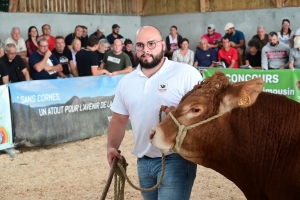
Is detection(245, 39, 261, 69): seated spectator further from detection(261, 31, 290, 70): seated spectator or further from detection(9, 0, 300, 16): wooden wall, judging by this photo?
detection(9, 0, 300, 16): wooden wall

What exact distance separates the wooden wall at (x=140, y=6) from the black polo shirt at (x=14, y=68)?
6.25 metres

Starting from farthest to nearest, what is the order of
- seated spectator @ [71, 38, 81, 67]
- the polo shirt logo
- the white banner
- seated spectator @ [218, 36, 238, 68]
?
1. seated spectator @ [218, 36, 238, 68]
2. seated spectator @ [71, 38, 81, 67]
3. the white banner
4. the polo shirt logo

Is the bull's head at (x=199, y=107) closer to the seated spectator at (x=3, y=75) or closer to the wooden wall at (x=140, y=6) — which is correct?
the seated spectator at (x=3, y=75)

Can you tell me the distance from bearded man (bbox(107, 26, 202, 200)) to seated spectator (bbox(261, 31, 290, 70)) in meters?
8.60

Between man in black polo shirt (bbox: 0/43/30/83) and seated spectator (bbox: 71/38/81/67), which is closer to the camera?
man in black polo shirt (bbox: 0/43/30/83)

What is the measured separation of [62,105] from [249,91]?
6.85 meters

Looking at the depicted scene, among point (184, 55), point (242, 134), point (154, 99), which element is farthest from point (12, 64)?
point (242, 134)

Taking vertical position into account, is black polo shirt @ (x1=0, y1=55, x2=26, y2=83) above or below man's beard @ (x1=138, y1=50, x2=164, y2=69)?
below

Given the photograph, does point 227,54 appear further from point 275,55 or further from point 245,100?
point 245,100

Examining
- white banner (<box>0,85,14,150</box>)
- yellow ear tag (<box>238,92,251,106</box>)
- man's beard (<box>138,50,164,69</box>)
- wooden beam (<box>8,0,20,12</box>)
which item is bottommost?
white banner (<box>0,85,14,150</box>)

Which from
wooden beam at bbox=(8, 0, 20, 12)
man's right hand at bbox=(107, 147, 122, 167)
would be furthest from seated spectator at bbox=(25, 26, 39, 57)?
man's right hand at bbox=(107, 147, 122, 167)

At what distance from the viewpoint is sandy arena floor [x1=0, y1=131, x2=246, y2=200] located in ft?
21.2

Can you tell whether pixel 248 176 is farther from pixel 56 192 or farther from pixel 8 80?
pixel 8 80

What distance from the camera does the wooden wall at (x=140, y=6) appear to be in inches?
647
